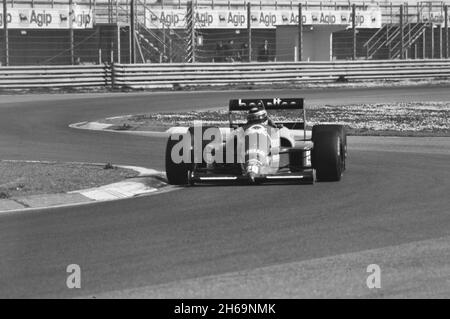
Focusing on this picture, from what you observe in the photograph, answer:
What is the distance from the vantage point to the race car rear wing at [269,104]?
13.3 meters

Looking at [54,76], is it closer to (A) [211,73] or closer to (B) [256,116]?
(A) [211,73]

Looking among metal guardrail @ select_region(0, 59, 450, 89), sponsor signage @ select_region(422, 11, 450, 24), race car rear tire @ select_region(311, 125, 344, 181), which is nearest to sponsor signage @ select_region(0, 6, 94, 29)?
metal guardrail @ select_region(0, 59, 450, 89)

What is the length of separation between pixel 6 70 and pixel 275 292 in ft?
92.1

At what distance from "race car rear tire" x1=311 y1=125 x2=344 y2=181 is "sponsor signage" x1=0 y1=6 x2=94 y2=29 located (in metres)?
25.6

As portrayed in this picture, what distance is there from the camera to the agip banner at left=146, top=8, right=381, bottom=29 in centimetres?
4028

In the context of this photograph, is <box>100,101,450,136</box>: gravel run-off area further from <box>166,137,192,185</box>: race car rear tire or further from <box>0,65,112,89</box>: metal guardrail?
<box>0,65,112,89</box>: metal guardrail

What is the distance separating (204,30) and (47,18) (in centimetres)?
794

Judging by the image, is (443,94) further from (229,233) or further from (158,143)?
(229,233)

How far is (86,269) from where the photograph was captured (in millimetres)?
7559

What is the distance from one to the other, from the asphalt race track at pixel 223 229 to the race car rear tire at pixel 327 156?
0.20 meters

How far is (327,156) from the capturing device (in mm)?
12617

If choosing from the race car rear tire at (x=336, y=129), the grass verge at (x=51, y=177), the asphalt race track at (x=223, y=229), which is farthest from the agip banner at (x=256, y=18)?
the race car rear tire at (x=336, y=129)
